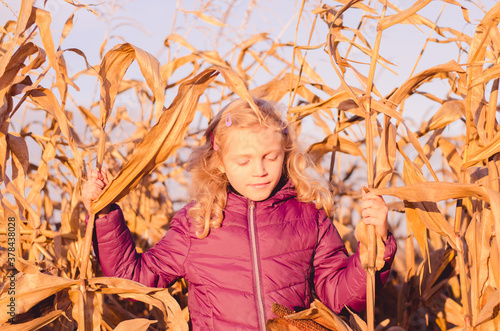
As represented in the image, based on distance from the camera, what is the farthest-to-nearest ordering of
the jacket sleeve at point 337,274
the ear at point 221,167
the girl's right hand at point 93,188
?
the ear at point 221,167 < the jacket sleeve at point 337,274 < the girl's right hand at point 93,188

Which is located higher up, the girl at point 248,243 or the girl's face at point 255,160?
the girl's face at point 255,160

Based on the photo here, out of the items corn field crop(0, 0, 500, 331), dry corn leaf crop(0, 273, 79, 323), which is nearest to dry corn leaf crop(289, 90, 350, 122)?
corn field crop(0, 0, 500, 331)

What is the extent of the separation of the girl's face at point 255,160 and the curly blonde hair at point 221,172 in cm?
3

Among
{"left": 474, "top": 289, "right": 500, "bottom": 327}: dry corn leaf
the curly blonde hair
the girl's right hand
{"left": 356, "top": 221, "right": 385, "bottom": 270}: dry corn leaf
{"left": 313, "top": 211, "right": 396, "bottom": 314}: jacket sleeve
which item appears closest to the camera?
{"left": 474, "top": 289, "right": 500, "bottom": 327}: dry corn leaf

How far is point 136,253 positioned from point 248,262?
1.17ft

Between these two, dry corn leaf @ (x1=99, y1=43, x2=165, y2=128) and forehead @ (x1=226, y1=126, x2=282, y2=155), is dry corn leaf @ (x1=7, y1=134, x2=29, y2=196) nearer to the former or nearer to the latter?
dry corn leaf @ (x1=99, y1=43, x2=165, y2=128)

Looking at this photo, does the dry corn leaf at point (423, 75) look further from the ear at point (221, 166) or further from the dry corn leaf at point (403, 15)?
the ear at point (221, 166)

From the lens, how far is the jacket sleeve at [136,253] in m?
1.59

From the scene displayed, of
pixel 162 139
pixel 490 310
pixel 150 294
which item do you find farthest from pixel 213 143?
pixel 490 310

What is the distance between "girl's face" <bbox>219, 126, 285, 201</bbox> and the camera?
1640 mm

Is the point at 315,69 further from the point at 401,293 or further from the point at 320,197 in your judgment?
the point at 401,293

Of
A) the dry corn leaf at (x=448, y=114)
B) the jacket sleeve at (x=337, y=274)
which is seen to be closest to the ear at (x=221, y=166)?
the jacket sleeve at (x=337, y=274)

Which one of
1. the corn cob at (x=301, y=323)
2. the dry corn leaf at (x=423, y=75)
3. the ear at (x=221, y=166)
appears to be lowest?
the corn cob at (x=301, y=323)

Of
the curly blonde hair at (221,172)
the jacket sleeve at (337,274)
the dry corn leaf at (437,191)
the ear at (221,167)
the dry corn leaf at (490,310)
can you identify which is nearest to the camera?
the dry corn leaf at (437,191)
